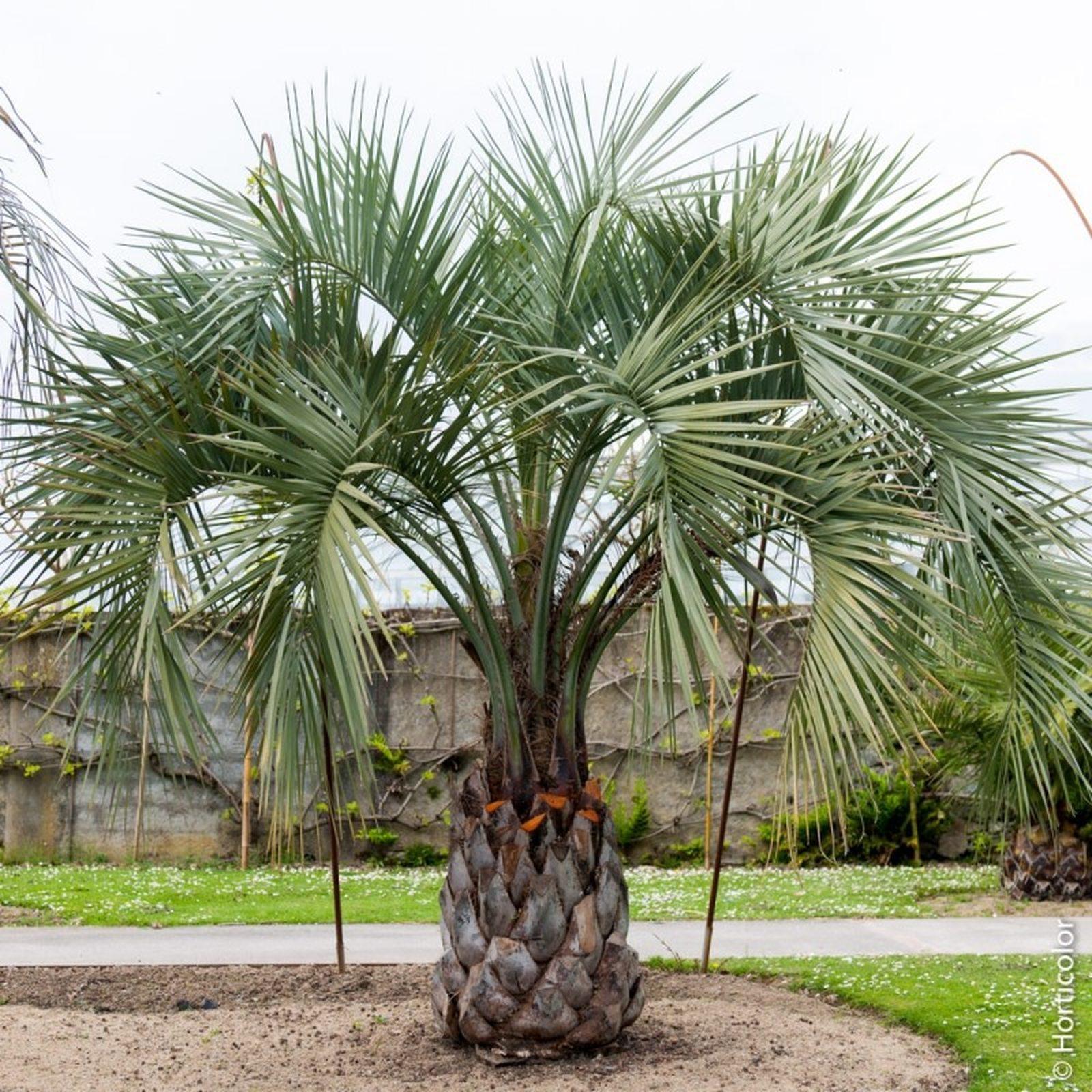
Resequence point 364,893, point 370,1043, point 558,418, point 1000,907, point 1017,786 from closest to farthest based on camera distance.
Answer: point 558,418
point 370,1043
point 1017,786
point 1000,907
point 364,893

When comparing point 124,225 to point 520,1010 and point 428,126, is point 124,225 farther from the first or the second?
point 520,1010

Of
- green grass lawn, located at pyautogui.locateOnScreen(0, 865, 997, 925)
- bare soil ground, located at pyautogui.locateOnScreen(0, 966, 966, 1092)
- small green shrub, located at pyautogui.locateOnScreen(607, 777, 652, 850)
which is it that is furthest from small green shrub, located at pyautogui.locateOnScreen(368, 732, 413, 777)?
bare soil ground, located at pyautogui.locateOnScreen(0, 966, 966, 1092)

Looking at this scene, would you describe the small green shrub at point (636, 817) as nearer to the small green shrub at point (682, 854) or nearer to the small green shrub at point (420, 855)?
the small green shrub at point (682, 854)

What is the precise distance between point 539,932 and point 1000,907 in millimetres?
5109

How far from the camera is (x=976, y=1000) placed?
6.04 meters

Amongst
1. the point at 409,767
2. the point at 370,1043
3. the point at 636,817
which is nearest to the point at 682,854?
the point at 636,817

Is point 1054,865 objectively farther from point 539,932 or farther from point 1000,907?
point 539,932

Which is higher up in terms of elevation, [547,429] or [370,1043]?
[547,429]

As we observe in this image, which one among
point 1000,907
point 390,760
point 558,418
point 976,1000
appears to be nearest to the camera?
point 558,418

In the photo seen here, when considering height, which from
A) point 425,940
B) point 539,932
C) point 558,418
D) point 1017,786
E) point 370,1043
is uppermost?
point 558,418

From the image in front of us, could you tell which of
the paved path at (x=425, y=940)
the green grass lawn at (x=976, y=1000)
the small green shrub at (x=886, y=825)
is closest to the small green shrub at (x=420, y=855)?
the small green shrub at (x=886, y=825)

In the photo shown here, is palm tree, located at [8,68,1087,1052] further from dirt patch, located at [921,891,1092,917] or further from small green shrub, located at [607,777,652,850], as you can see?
small green shrub, located at [607,777,652,850]

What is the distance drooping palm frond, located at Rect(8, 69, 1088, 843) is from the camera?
418cm

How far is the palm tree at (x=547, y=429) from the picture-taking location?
172 inches
